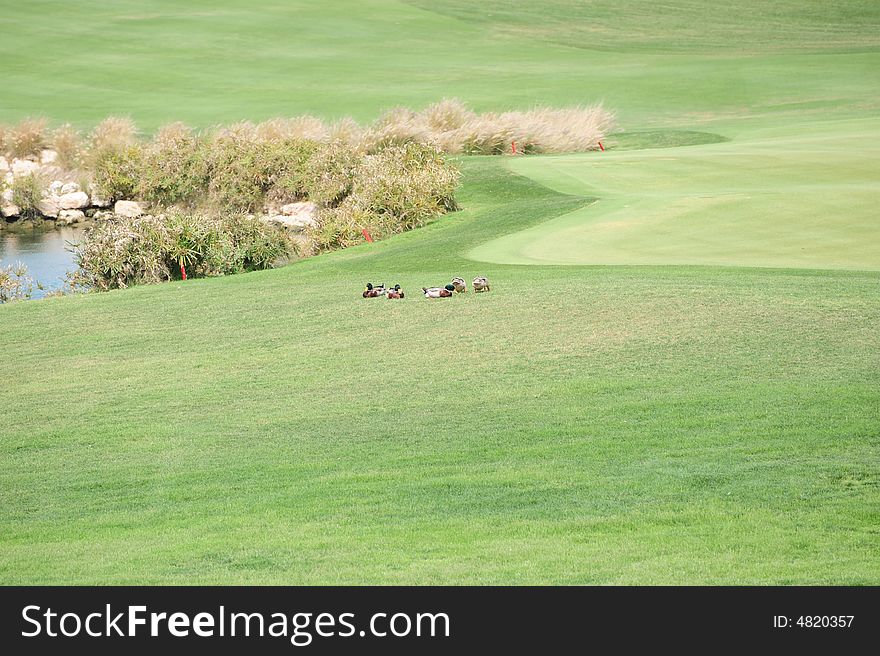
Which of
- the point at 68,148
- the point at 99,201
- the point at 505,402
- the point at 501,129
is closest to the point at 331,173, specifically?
the point at 501,129

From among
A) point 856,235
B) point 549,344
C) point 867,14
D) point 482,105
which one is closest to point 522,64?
point 482,105

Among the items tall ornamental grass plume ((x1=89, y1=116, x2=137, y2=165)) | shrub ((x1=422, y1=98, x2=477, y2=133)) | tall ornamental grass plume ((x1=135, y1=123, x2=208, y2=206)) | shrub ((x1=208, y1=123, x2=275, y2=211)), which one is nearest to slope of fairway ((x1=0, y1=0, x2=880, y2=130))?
tall ornamental grass plume ((x1=89, y1=116, x2=137, y2=165))

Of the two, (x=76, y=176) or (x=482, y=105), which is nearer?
(x=76, y=176)

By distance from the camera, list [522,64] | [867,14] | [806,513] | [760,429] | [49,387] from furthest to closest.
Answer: [867,14]
[522,64]
[49,387]
[760,429]
[806,513]

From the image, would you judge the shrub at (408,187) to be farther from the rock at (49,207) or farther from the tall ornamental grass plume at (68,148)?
the tall ornamental grass plume at (68,148)

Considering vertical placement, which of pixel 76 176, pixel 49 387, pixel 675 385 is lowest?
pixel 76 176

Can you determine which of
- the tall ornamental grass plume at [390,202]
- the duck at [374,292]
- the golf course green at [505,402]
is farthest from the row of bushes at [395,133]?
the duck at [374,292]

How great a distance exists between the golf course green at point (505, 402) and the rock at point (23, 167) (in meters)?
15.2

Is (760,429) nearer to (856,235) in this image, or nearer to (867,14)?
(856,235)

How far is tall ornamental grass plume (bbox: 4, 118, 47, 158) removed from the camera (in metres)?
33.8

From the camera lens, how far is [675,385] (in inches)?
376

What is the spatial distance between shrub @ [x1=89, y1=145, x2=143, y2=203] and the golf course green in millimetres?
10902

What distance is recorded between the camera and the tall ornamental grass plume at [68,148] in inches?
1297

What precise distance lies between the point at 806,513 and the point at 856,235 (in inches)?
379
